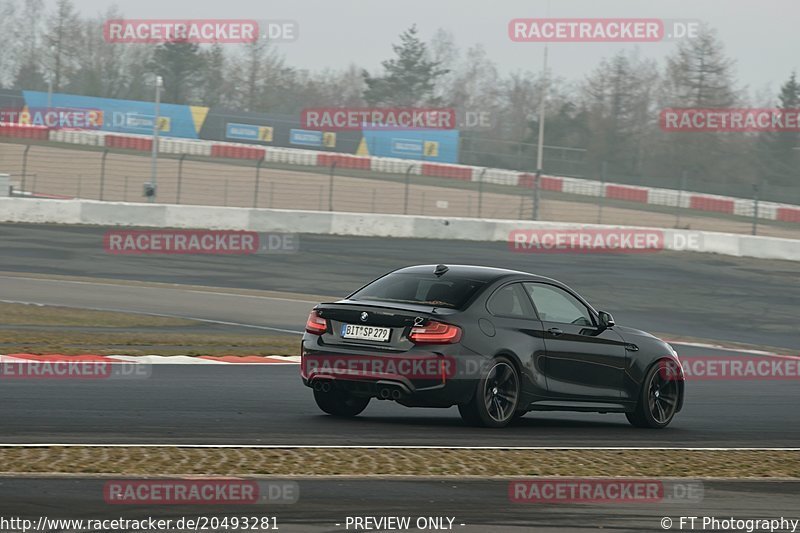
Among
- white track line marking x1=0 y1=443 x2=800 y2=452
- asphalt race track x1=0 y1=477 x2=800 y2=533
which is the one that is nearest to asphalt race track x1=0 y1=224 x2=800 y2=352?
white track line marking x1=0 y1=443 x2=800 y2=452

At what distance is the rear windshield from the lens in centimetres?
1026

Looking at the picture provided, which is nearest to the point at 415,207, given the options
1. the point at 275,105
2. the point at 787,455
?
the point at 787,455

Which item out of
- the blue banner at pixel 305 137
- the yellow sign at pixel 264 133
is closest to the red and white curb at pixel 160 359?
the blue banner at pixel 305 137

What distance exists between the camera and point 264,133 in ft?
237

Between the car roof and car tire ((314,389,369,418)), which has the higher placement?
the car roof

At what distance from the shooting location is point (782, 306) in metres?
27.8

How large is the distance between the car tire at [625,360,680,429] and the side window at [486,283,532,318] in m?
1.60

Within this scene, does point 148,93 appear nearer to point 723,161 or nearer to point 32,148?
point 32,148

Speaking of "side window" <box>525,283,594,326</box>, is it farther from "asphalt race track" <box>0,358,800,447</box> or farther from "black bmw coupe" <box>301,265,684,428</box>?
"asphalt race track" <box>0,358,800,447</box>

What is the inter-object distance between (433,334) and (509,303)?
1.01 meters

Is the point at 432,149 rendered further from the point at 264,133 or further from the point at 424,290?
the point at 424,290

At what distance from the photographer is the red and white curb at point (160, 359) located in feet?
47.0

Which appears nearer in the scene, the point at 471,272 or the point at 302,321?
the point at 471,272

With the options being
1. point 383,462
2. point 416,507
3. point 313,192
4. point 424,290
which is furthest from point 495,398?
point 313,192
